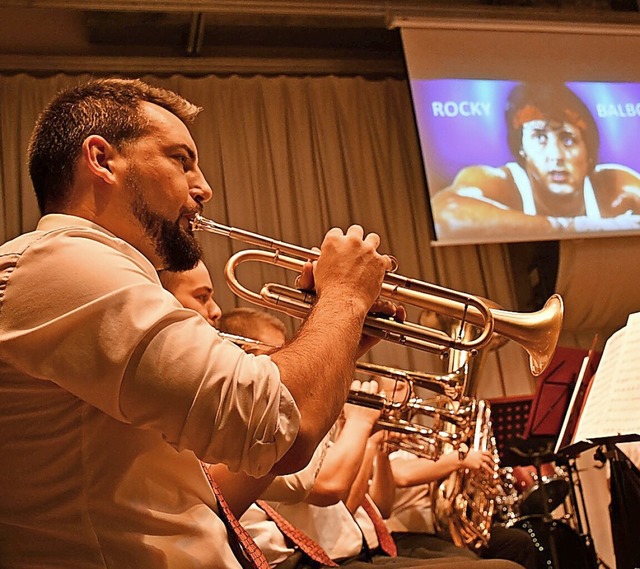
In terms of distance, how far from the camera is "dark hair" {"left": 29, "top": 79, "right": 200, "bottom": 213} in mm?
1469

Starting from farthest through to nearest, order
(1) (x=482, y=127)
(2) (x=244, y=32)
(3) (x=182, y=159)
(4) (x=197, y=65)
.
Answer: (2) (x=244, y=32) → (4) (x=197, y=65) → (1) (x=482, y=127) → (3) (x=182, y=159)

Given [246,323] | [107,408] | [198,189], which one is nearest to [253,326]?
[246,323]

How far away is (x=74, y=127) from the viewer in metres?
1.50

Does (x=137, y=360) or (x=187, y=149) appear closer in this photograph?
(x=137, y=360)

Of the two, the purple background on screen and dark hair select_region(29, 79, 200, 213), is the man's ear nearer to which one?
dark hair select_region(29, 79, 200, 213)

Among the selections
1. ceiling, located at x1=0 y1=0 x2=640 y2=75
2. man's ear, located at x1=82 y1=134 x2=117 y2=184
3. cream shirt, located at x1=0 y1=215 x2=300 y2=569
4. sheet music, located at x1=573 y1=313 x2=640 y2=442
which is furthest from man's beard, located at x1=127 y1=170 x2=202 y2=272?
ceiling, located at x1=0 y1=0 x2=640 y2=75

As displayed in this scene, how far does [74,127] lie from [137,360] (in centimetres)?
64

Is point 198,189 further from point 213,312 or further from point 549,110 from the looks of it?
point 549,110

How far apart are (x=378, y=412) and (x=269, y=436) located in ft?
5.14

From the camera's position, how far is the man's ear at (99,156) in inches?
56.3

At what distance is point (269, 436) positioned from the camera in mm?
1086

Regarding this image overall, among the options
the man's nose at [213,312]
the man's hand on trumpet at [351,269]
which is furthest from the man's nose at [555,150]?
the man's hand on trumpet at [351,269]

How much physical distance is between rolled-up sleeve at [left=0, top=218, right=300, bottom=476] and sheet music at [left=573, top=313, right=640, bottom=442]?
1.15m

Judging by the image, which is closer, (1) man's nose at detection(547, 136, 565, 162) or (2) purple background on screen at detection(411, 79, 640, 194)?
(2) purple background on screen at detection(411, 79, 640, 194)
